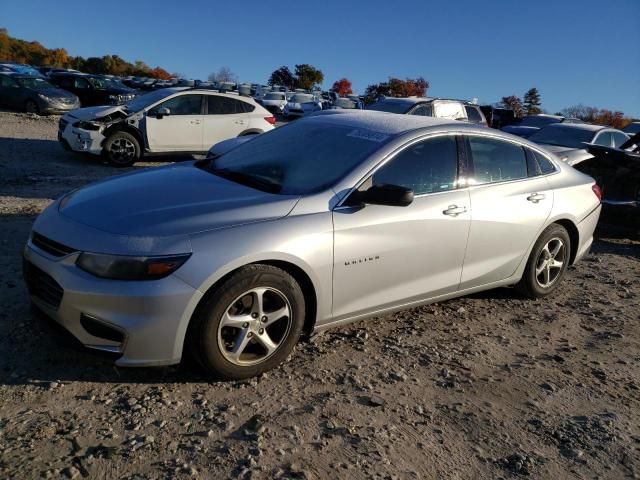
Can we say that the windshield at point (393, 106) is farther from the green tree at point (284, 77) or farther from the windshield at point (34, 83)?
the green tree at point (284, 77)

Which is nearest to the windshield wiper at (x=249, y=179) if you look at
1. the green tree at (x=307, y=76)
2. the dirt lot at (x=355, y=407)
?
the dirt lot at (x=355, y=407)

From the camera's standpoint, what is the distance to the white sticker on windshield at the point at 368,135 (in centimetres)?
396

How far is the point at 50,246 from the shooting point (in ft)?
10.5

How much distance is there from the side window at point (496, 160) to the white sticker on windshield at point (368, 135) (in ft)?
2.69

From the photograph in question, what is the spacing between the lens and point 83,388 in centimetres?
311

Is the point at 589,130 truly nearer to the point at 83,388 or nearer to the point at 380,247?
the point at 380,247

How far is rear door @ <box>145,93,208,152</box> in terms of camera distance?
10.7 m

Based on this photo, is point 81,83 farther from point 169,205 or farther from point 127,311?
point 127,311

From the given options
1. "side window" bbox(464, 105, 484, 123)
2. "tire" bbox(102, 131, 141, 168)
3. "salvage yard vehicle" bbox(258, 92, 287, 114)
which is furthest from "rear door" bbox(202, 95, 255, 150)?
"salvage yard vehicle" bbox(258, 92, 287, 114)

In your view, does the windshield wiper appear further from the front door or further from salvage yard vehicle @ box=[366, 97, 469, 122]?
salvage yard vehicle @ box=[366, 97, 469, 122]

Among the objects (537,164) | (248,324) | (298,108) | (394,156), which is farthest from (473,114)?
(298,108)

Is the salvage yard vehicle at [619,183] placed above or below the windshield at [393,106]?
below

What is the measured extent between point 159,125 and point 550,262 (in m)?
8.10

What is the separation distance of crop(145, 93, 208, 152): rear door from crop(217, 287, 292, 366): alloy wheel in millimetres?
8275
